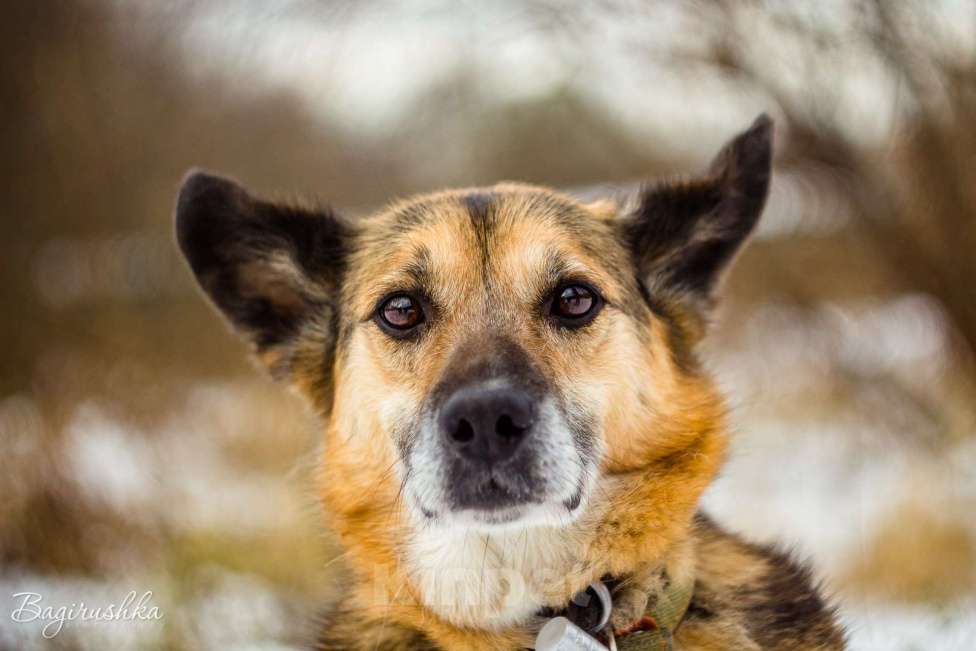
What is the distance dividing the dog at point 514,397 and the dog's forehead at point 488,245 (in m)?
0.01

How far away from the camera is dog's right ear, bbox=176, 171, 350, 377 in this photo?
3.54m

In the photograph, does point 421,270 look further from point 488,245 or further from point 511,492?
point 511,492

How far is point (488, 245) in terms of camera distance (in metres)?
3.30

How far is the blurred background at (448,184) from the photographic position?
551 cm

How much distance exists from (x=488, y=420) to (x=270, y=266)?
147 centimetres

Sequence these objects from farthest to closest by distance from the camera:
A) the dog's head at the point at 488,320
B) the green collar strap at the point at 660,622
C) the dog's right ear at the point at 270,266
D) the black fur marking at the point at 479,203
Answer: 1. the dog's right ear at the point at 270,266
2. the black fur marking at the point at 479,203
3. the dog's head at the point at 488,320
4. the green collar strap at the point at 660,622

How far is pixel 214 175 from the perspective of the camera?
3457mm

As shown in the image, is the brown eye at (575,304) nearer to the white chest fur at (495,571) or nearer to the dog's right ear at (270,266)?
the white chest fur at (495,571)

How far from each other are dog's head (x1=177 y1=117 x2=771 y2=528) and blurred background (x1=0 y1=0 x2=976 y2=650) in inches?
21.2

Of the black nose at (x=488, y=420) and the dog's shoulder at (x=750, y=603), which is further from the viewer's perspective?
the dog's shoulder at (x=750, y=603)

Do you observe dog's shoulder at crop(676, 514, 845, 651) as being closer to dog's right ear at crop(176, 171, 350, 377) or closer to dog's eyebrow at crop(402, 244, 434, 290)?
dog's eyebrow at crop(402, 244, 434, 290)

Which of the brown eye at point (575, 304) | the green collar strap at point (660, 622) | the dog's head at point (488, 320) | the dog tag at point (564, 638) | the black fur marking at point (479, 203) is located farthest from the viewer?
the black fur marking at point (479, 203)

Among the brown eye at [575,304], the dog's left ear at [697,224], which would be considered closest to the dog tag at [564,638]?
the brown eye at [575,304]

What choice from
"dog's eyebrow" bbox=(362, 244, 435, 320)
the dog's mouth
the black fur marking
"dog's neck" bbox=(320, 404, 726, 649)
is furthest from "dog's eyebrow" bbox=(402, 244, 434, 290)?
the dog's mouth
